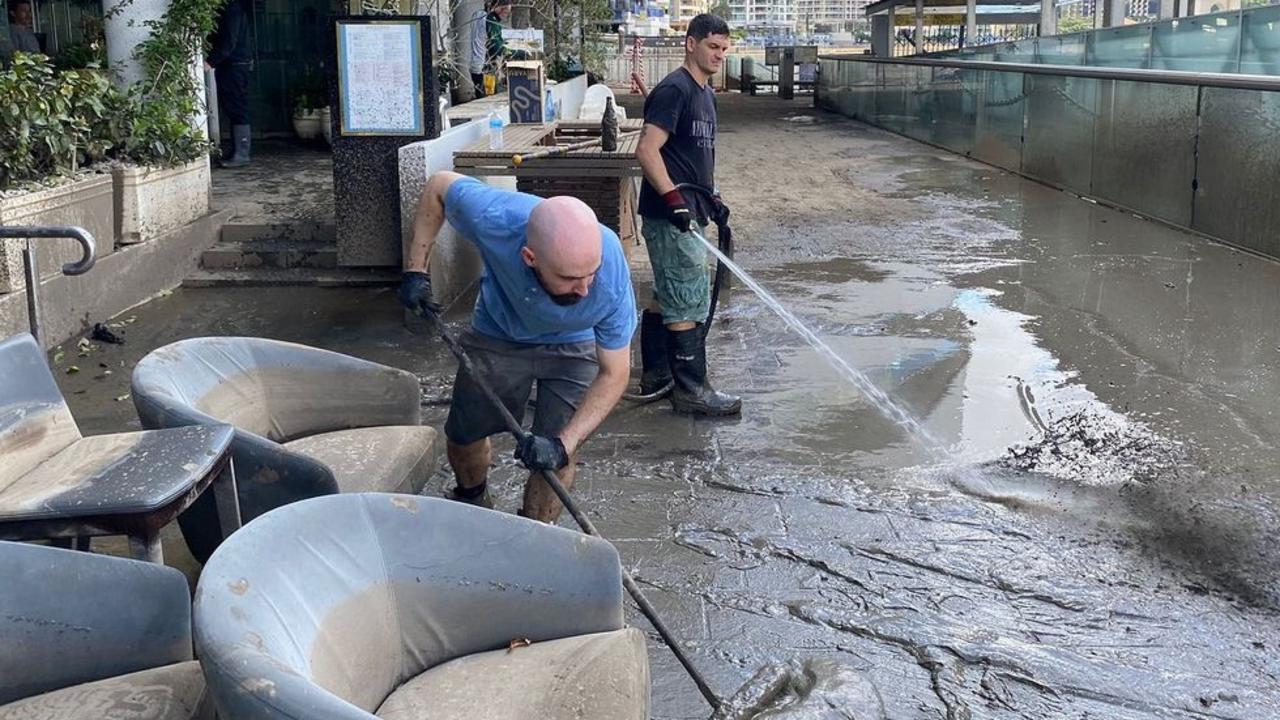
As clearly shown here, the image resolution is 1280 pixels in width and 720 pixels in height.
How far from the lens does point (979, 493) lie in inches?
193

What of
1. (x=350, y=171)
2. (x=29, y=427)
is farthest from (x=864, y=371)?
(x=29, y=427)

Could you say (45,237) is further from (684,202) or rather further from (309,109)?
(309,109)

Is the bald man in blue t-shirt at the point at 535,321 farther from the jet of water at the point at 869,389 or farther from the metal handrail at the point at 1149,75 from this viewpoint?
the metal handrail at the point at 1149,75

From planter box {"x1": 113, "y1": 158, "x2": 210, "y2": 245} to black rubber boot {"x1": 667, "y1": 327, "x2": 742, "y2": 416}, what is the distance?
150 inches

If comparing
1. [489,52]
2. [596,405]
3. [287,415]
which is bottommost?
[287,415]

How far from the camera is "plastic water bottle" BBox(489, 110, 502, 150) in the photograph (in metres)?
8.16

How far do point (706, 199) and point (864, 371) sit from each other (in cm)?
130

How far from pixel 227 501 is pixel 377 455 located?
0.84 metres

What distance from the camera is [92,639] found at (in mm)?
2486

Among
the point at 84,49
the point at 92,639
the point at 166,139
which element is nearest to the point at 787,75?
the point at 84,49

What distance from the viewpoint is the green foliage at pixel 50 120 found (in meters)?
6.64

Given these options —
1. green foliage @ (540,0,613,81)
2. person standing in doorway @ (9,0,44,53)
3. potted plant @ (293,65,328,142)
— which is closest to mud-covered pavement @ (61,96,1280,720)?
person standing in doorway @ (9,0,44,53)

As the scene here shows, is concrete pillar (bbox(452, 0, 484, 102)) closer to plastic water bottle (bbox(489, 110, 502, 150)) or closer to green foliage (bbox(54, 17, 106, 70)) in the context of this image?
green foliage (bbox(54, 17, 106, 70))

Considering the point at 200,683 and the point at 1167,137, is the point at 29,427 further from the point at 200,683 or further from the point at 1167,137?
the point at 1167,137
